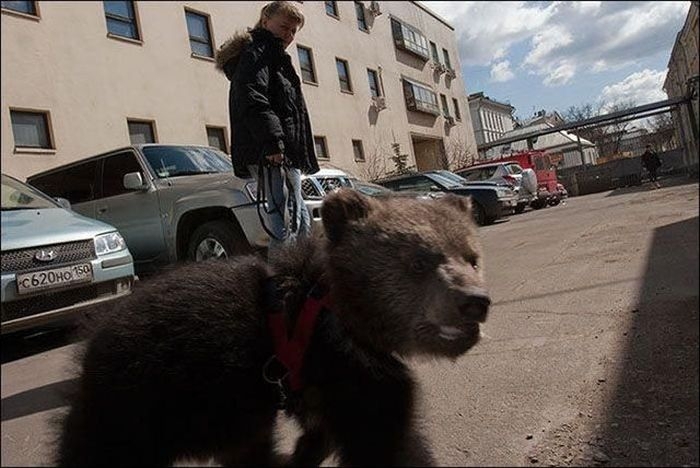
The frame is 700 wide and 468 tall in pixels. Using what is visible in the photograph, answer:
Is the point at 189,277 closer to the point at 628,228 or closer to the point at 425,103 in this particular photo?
the point at 628,228

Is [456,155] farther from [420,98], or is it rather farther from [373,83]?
[373,83]

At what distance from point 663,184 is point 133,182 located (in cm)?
331

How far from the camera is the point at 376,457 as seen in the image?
1.04 m

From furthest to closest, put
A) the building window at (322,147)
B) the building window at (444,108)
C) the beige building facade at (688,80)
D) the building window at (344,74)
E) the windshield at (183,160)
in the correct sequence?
the windshield at (183,160), the building window at (322,147), the building window at (344,74), the building window at (444,108), the beige building facade at (688,80)

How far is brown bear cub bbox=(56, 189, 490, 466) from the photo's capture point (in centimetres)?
112

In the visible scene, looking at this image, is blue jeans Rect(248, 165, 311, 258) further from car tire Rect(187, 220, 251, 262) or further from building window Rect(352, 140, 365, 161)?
building window Rect(352, 140, 365, 161)

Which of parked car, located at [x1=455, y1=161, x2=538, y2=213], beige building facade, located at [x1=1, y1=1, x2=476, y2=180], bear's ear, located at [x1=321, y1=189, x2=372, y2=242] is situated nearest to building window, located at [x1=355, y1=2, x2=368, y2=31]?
beige building facade, located at [x1=1, y1=1, x2=476, y2=180]

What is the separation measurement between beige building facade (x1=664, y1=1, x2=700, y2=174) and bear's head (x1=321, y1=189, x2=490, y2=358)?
1.34ft

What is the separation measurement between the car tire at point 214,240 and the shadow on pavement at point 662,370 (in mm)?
1588

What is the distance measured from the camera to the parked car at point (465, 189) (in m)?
1.86

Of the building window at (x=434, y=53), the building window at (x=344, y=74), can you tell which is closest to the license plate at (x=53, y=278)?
the building window at (x=434, y=53)

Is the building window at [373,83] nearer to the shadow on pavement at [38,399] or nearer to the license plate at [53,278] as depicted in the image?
the license plate at [53,278]

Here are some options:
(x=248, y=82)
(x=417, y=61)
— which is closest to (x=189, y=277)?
(x=248, y=82)

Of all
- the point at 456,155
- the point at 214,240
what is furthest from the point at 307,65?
the point at 214,240
